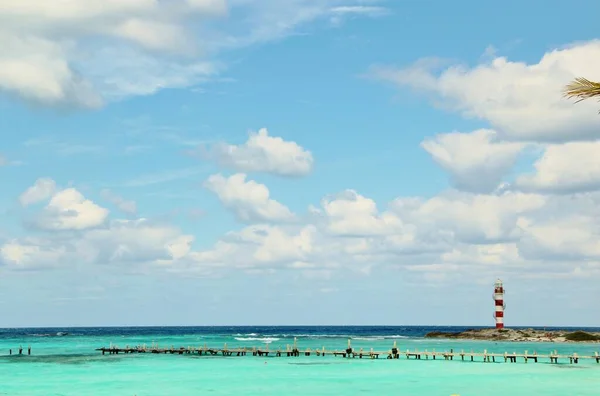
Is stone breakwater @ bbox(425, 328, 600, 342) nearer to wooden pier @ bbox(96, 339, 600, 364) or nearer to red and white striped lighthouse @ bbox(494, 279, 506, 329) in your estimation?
red and white striped lighthouse @ bbox(494, 279, 506, 329)

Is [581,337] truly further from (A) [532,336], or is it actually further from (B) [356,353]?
(B) [356,353]

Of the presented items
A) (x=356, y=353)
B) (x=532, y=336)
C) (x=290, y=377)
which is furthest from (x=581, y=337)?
(x=290, y=377)

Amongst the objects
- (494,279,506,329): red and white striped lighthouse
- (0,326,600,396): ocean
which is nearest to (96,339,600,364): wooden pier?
(0,326,600,396): ocean

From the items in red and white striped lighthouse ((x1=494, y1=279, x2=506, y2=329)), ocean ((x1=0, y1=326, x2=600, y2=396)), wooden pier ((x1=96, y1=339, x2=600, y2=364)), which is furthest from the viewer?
red and white striped lighthouse ((x1=494, y1=279, x2=506, y2=329))

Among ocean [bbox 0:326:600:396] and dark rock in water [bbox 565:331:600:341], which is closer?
ocean [bbox 0:326:600:396]

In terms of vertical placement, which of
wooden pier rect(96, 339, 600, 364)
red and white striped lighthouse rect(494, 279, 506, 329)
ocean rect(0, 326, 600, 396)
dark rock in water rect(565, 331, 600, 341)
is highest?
red and white striped lighthouse rect(494, 279, 506, 329)

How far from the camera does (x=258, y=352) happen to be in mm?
93000

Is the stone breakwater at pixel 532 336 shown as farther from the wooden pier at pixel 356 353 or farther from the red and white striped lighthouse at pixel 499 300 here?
the wooden pier at pixel 356 353

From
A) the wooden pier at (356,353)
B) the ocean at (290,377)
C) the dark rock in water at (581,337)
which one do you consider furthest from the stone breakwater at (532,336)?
the ocean at (290,377)

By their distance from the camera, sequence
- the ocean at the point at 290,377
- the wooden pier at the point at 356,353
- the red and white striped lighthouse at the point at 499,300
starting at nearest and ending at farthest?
1. the ocean at the point at 290,377
2. the wooden pier at the point at 356,353
3. the red and white striped lighthouse at the point at 499,300

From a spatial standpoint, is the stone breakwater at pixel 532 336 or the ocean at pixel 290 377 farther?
the stone breakwater at pixel 532 336

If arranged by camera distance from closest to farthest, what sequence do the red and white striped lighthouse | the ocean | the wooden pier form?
the ocean < the wooden pier < the red and white striped lighthouse

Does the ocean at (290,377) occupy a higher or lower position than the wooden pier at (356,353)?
lower

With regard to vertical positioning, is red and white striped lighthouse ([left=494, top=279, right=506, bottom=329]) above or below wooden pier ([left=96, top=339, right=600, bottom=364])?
above
